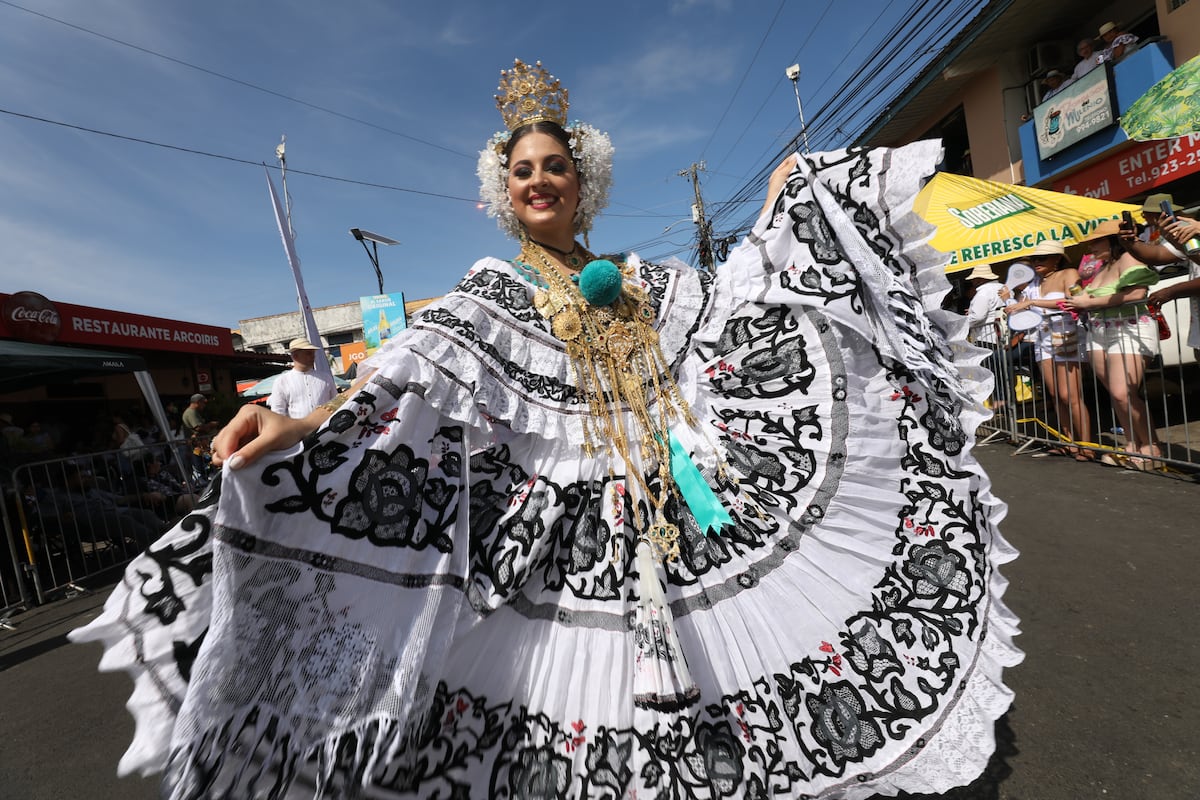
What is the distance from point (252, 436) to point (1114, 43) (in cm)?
1209

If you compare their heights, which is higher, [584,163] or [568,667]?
[584,163]

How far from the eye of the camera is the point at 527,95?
7.02 feet

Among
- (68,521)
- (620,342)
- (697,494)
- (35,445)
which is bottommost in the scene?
(68,521)

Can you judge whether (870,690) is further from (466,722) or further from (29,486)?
(29,486)

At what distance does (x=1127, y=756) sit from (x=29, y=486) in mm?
7992

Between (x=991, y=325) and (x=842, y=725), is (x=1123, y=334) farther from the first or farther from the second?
(x=842, y=725)

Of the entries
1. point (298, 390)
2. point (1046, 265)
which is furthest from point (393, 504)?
point (1046, 265)

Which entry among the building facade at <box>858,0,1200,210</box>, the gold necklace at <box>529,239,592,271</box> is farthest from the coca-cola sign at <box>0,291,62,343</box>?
the building facade at <box>858,0,1200,210</box>

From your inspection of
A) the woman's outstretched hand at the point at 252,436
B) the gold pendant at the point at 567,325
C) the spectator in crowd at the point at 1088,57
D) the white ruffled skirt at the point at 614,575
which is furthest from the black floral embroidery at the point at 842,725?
the spectator in crowd at the point at 1088,57

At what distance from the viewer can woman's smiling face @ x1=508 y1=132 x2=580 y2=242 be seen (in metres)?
2.02

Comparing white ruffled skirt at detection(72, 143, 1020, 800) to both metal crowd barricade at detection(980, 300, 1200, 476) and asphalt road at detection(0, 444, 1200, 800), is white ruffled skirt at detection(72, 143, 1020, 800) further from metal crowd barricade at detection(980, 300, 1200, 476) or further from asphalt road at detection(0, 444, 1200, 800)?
metal crowd barricade at detection(980, 300, 1200, 476)

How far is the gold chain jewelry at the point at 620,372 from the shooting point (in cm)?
172

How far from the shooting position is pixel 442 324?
64.9 inches

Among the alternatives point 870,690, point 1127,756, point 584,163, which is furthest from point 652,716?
point 584,163
